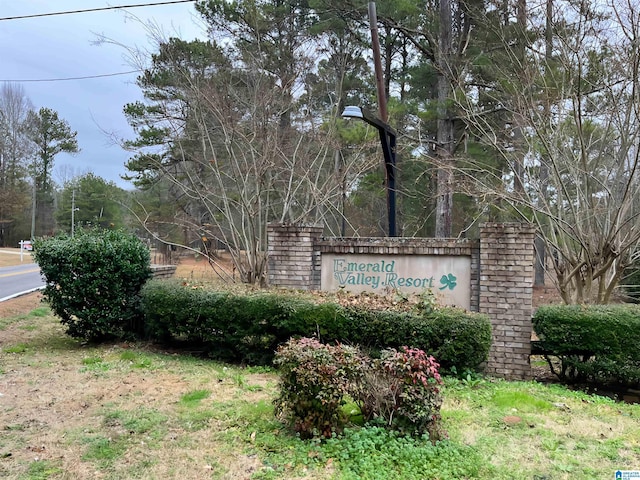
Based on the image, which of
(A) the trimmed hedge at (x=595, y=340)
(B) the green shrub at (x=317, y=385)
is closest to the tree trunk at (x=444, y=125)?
(A) the trimmed hedge at (x=595, y=340)

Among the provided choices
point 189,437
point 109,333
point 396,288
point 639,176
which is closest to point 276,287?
→ point 396,288

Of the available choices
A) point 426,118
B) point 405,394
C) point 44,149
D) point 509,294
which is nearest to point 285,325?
point 405,394

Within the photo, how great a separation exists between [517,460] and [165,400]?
293cm

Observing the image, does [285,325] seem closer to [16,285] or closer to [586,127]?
[586,127]

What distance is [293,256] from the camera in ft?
20.7

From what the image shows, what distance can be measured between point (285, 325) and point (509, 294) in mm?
2689

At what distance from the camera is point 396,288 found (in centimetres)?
590

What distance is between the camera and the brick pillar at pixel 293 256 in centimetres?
627

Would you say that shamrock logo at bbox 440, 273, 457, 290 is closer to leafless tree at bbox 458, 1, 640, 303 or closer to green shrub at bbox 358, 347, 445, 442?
leafless tree at bbox 458, 1, 640, 303

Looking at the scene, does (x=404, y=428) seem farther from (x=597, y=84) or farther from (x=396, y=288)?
(x=597, y=84)

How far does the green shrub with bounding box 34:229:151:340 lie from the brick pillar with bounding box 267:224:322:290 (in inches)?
77.4

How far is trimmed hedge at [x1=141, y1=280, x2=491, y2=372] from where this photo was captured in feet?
15.6

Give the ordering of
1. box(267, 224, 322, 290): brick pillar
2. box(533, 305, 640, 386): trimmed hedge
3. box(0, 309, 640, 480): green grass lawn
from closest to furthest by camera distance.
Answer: box(0, 309, 640, 480): green grass lawn, box(533, 305, 640, 386): trimmed hedge, box(267, 224, 322, 290): brick pillar

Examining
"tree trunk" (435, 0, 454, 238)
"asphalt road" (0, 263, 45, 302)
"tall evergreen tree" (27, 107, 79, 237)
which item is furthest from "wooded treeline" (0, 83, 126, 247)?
"tree trunk" (435, 0, 454, 238)
